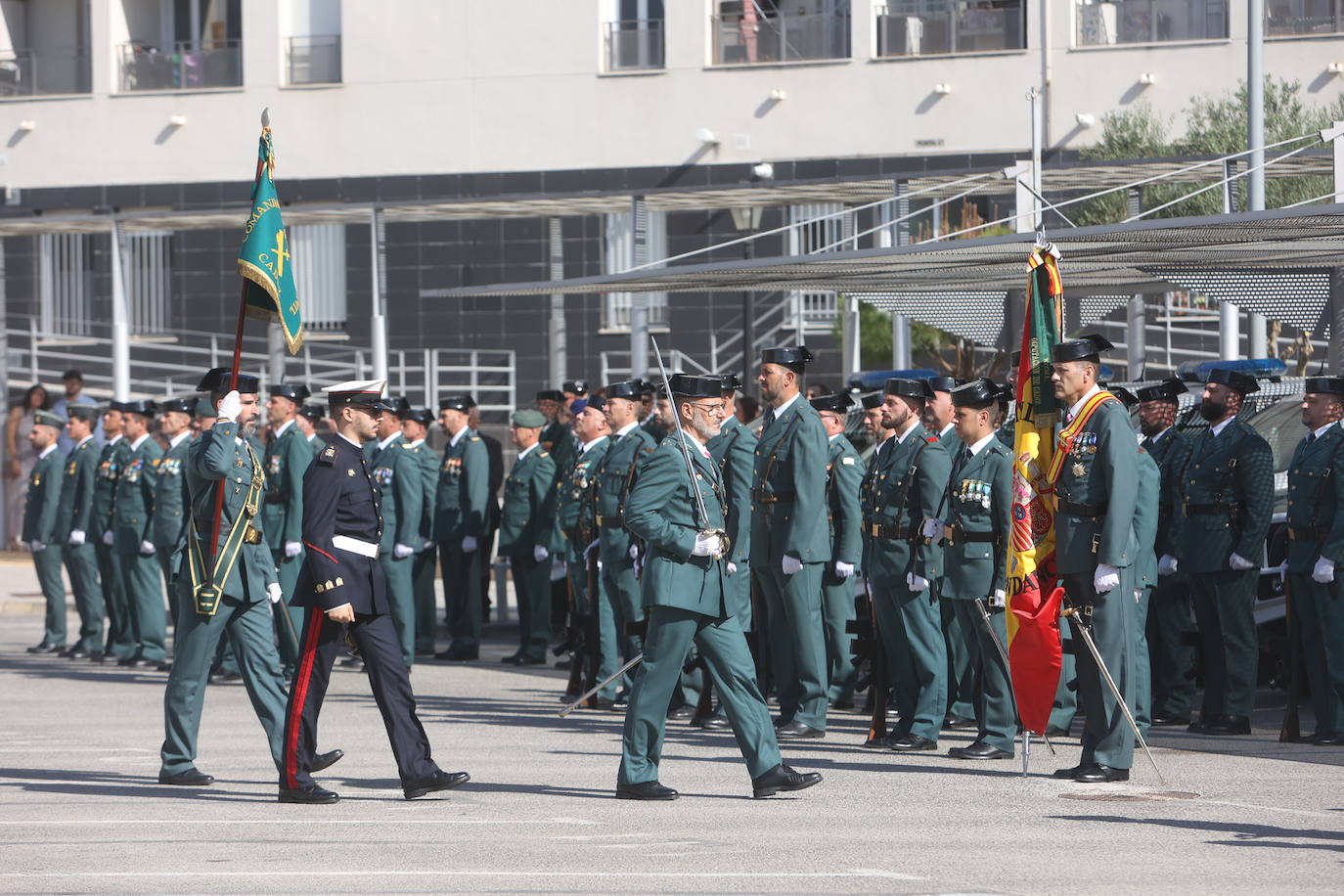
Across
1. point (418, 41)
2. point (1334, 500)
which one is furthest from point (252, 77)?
point (1334, 500)

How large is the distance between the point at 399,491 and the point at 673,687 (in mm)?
6830

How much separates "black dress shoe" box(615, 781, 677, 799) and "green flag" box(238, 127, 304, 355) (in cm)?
277

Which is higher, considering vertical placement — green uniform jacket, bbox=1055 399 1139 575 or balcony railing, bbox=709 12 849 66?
balcony railing, bbox=709 12 849 66

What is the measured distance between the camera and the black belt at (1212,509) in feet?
39.8

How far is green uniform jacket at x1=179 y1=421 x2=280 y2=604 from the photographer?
34.5 ft

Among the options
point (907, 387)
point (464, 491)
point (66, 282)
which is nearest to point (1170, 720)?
point (907, 387)

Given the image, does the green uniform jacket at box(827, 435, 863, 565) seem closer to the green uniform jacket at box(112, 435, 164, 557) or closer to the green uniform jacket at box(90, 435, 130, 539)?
the green uniform jacket at box(112, 435, 164, 557)

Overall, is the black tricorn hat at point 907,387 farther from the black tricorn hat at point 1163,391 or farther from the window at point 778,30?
the window at point 778,30

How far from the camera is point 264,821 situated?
9344mm

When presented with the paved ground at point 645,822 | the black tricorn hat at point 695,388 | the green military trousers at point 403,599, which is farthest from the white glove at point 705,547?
the green military trousers at point 403,599

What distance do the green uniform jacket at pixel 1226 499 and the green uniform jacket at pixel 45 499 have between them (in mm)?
9694

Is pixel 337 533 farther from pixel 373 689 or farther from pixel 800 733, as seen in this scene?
pixel 800 733

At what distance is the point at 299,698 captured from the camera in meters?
9.76

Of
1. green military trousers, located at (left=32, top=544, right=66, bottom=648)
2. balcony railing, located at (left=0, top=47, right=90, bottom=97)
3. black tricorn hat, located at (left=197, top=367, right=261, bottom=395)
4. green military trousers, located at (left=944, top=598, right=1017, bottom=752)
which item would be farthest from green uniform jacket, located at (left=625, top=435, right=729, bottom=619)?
balcony railing, located at (left=0, top=47, right=90, bottom=97)
